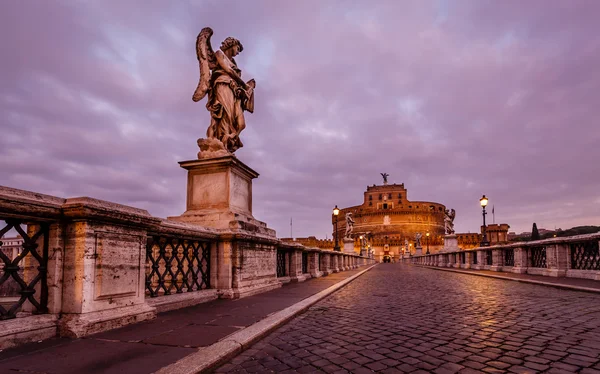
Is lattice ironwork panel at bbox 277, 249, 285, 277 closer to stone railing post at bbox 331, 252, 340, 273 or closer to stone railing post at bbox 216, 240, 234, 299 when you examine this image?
stone railing post at bbox 216, 240, 234, 299

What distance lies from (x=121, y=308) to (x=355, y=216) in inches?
4633

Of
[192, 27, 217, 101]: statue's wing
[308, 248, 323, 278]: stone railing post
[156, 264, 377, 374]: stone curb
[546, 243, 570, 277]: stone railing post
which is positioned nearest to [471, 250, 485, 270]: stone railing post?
[546, 243, 570, 277]: stone railing post

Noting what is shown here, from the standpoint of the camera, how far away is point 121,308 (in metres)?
3.99

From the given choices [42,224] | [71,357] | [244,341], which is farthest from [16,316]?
[244,341]

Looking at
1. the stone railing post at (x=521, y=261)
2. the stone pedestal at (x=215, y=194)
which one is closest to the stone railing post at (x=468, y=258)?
the stone railing post at (x=521, y=261)

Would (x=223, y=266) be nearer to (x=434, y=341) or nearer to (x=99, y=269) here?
(x=99, y=269)

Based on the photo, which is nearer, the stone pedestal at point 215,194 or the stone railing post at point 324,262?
the stone pedestal at point 215,194

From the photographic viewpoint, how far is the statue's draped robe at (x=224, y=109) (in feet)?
26.2

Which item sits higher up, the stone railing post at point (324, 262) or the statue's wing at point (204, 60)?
the statue's wing at point (204, 60)

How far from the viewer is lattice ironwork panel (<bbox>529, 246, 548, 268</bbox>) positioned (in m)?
13.7

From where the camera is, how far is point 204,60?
807cm

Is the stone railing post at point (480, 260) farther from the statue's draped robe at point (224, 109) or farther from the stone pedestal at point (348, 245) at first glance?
the stone pedestal at point (348, 245)

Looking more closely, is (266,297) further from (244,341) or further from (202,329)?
(244,341)

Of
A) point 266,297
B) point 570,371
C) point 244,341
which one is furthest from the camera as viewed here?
point 266,297
